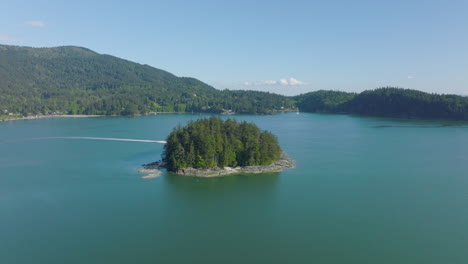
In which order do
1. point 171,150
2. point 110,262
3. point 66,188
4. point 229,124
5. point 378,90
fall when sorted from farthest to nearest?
1. point 378,90
2. point 229,124
3. point 171,150
4. point 66,188
5. point 110,262

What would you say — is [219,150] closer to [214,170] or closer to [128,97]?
[214,170]

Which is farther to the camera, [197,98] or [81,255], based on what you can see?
[197,98]

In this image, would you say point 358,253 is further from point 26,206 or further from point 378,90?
point 378,90

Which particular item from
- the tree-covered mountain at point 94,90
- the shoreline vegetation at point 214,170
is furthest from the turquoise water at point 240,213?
the tree-covered mountain at point 94,90

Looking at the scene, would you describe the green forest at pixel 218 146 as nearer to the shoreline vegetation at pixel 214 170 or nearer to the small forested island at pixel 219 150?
the small forested island at pixel 219 150

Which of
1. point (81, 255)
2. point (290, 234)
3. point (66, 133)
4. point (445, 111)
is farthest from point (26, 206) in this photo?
point (445, 111)

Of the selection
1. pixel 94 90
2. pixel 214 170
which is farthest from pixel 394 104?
pixel 94 90
